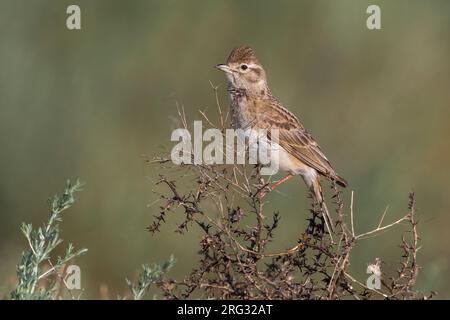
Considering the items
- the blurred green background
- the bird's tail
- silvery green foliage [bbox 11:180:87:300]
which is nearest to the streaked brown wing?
the bird's tail

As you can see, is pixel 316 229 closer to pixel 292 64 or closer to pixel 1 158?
pixel 1 158

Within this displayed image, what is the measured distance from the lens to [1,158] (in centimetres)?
972

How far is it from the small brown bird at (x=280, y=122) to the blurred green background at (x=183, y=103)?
841mm

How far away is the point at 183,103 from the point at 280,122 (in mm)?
2440

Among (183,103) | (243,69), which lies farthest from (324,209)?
(183,103)

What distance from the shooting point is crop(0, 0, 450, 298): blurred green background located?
9.70 metres

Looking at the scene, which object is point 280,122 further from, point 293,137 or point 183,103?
point 183,103

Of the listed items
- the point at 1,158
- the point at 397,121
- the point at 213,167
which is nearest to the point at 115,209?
the point at 1,158

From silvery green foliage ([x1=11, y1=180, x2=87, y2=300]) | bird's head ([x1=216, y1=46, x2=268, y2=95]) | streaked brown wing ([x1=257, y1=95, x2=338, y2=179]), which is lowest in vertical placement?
silvery green foliage ([x1=11, y1=180, x2=87, y2=300])

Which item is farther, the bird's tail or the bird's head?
the bird's head

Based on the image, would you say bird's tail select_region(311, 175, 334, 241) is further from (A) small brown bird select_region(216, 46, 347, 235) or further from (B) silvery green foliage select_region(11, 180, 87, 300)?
(B) silvery green foliage select_region(11, 180, 87, 300)

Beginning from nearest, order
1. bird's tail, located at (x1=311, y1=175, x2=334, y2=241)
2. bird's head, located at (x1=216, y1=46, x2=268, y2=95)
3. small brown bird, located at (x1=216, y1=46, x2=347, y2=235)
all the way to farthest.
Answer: bird's tail, located at (x1=311, y1=175, x2=334, y2=241)
small brown bird, located at (x1=216, y1=46, x2=347, y2=235)
bird's head, located at (x1=216, y1=46, x2=268, y2=95)

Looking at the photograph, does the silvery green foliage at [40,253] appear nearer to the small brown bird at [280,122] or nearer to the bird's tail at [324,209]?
the bird's tail at [324,209]

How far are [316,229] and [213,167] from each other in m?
0.66
